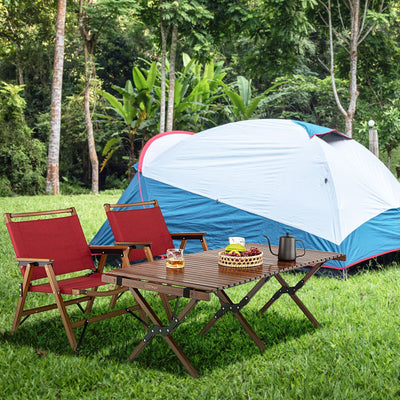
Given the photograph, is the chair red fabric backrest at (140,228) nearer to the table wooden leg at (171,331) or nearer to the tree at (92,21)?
the table wooden leg at (171,331)

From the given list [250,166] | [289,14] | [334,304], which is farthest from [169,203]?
[289,14]

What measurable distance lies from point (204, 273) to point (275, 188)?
111 inches

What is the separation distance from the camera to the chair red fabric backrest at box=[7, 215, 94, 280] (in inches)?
149

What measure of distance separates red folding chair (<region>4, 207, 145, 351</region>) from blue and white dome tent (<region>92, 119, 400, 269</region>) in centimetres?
218

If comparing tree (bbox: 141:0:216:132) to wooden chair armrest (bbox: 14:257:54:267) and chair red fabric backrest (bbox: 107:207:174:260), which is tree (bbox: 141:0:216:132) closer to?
chair red fabric backrest (bbox: 107:207:174:260)

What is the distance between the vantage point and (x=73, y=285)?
3686 mm

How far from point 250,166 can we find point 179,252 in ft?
9.55

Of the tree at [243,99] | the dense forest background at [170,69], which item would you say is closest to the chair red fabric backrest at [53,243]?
the dense forest background at [170,69]

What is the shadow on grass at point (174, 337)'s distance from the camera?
3.34 m

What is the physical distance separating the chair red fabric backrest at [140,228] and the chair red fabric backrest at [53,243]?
305 millimetres

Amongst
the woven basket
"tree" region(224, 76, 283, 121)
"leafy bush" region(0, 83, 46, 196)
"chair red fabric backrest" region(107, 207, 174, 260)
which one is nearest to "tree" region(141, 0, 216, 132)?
"tree" region(224, 76, 283, 121)

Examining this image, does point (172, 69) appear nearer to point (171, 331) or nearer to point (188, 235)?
point (188, 235)

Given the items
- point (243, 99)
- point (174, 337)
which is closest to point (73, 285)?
point (174, 337)

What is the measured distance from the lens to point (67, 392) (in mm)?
2840
